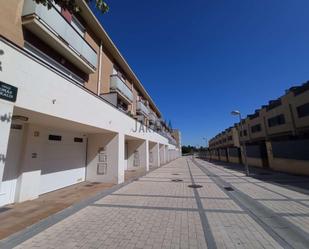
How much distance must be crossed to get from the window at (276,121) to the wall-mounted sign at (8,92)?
27450mm

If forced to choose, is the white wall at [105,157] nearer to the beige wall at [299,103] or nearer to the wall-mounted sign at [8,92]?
the wall-mounted sign at [8,92]

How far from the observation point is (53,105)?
5.04m

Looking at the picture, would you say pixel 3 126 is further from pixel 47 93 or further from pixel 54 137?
pixel 54 137

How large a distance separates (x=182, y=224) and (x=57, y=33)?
7.84m

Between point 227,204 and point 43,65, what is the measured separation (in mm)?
7053

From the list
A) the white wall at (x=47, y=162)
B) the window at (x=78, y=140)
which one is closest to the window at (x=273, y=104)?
the window at (x=78, y=140)

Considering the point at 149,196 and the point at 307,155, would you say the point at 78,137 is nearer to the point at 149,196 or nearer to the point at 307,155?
the point at 149,196

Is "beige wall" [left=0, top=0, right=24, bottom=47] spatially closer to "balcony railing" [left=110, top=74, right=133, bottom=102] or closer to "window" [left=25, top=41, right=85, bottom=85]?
"window" [left=25, top=41, right=85, bottom=85]

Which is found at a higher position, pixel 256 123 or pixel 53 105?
pixel 256 123

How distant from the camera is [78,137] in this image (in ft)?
31.5

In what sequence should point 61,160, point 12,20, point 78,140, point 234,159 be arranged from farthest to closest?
point 234,159
point 78,140
point 61,160
point 12,20

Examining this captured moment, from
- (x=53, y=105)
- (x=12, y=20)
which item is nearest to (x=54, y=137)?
(x=53, y=105)

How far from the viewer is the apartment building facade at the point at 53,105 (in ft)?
13.6

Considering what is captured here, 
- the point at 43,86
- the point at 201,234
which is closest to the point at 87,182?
the point at 43,86
